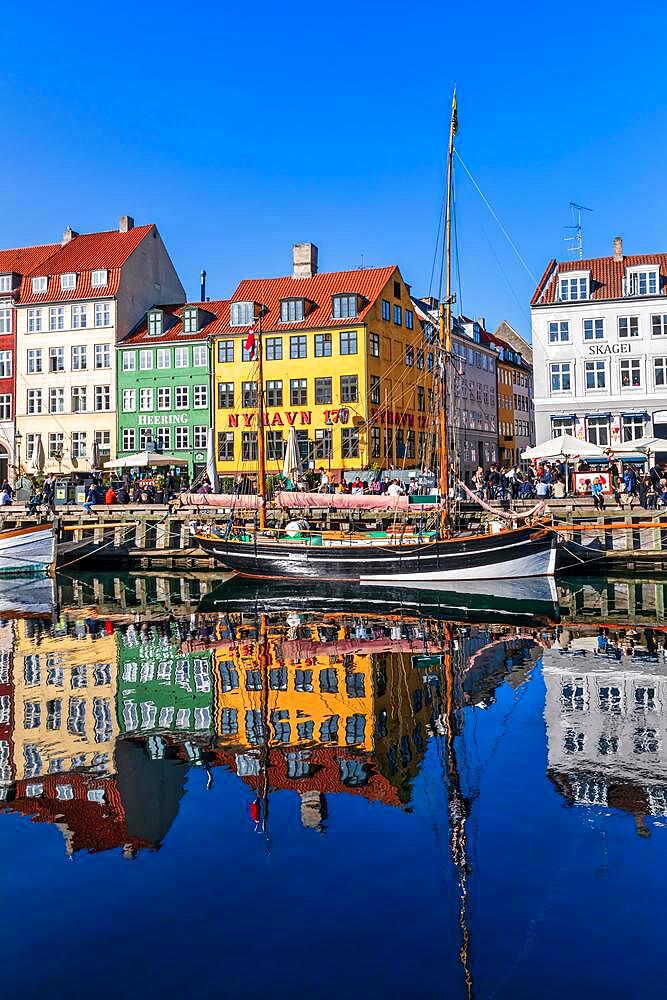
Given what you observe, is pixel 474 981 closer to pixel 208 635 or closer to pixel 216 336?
pixel 208 635

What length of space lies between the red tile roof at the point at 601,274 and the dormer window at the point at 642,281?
0.43 m

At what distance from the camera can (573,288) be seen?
5709 centimetres

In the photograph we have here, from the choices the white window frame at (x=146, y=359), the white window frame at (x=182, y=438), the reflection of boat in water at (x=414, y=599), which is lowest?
the reflection of boat in water at (x=414, y=599)

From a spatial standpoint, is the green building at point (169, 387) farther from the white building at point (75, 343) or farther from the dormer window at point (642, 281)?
the dormer window at point (642, 281)

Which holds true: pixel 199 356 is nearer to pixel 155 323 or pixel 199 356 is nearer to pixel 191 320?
pixel 191 320

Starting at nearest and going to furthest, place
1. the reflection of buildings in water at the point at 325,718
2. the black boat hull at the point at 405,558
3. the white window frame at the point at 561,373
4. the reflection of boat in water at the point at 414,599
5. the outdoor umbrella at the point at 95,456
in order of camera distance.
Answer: the reflection of buildings in water at the point at 325,718
the reflection of boat in water at the point at 414,599
the black boat hull at the point at 405,558
the white window frame at the point at 561,373
the outdoor umbrella at the point at 95,456

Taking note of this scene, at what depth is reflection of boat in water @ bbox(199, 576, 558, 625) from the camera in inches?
1129

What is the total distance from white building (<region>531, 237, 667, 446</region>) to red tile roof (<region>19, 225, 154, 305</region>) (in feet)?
98.1

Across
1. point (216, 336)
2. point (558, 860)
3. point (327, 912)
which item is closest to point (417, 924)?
point (327, 912)

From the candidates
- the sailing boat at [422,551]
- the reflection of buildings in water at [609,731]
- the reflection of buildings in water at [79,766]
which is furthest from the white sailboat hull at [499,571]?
the reflection of buildings in water at [79,766]

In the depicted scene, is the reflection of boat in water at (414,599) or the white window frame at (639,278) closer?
the reflection of boat in water at (414,599)

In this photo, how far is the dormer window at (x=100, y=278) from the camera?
64375 millimetres

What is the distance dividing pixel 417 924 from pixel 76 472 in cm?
5114

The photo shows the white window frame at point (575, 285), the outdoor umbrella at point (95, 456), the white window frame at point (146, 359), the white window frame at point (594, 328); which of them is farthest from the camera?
the white window frame at point (146, 359)
